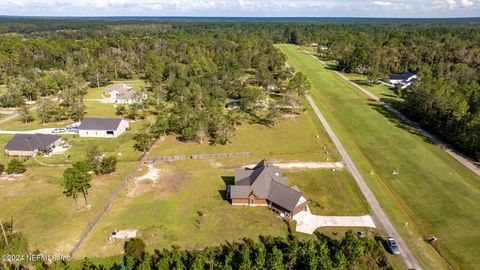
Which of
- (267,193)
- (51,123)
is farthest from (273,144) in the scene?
(51,123)

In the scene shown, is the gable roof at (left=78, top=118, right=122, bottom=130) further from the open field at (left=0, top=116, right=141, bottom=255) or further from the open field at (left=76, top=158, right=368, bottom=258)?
the open field at (left=76, top=158, right=368, bottom=258)

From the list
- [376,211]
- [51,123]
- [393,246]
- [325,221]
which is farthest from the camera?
[51,123]

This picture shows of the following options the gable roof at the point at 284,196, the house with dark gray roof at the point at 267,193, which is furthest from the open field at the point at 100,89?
the gable roof at the point at 284,196

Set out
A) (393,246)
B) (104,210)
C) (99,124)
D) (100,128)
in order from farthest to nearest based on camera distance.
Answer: (99,124) < (100,128) < (104,210) < (393,246)

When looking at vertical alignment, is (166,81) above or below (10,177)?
above

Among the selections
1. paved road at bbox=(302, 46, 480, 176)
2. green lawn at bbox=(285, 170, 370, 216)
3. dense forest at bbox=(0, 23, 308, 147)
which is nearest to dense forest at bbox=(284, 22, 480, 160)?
paved road at bbox=(302, 46, 480, 176)

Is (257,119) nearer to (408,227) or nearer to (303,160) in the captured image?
(303,160)

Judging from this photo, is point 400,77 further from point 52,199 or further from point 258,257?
point 52,199
